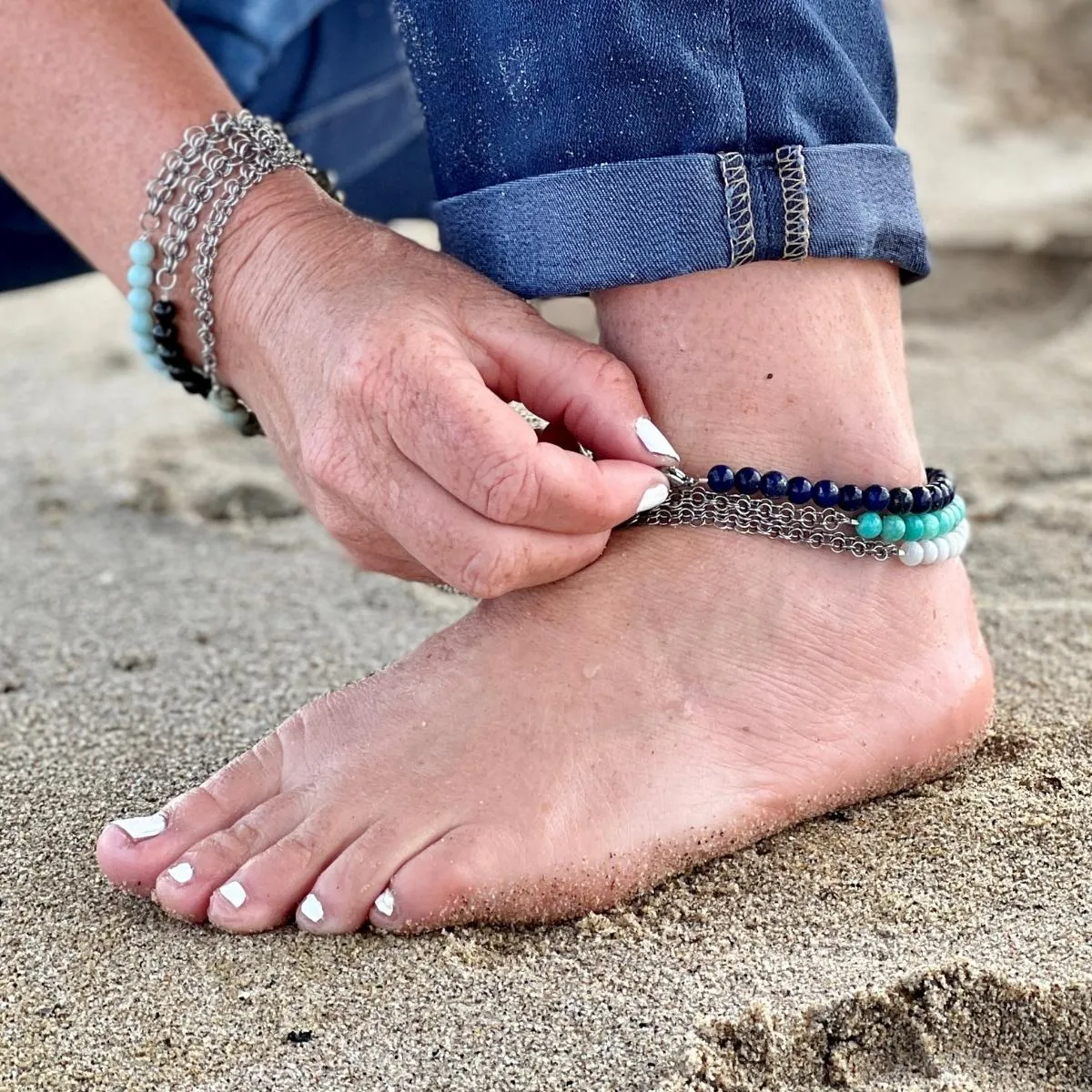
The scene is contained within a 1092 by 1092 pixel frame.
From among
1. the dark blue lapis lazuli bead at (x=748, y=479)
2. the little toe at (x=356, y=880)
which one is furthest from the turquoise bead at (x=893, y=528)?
the little toe at (x=356, y=880)

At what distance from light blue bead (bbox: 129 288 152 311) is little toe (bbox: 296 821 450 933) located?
0.47m

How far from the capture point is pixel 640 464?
1.04 m

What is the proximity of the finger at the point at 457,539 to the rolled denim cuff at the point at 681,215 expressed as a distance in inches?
6.9

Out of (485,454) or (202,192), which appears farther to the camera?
(202,192)

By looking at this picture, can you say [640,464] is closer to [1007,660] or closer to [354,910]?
[354,910]

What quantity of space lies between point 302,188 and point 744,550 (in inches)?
18.1

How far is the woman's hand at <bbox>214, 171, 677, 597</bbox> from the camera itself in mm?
968

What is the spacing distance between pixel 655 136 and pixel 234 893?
0.61 meters

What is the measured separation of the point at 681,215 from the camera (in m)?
1.00

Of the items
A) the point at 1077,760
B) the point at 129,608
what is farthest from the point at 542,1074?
the point at 129,608

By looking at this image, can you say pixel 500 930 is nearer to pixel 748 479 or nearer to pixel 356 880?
pixel 356 880

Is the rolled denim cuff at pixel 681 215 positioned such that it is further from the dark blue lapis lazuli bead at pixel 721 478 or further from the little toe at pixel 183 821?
the little toe at pixel 183 821

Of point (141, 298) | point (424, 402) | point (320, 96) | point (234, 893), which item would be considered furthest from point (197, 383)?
point (320, 96)

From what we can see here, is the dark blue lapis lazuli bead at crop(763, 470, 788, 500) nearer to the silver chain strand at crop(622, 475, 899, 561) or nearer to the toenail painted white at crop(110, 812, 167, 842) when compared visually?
the silver chain strand at crop(622, 475, 899, 561)
